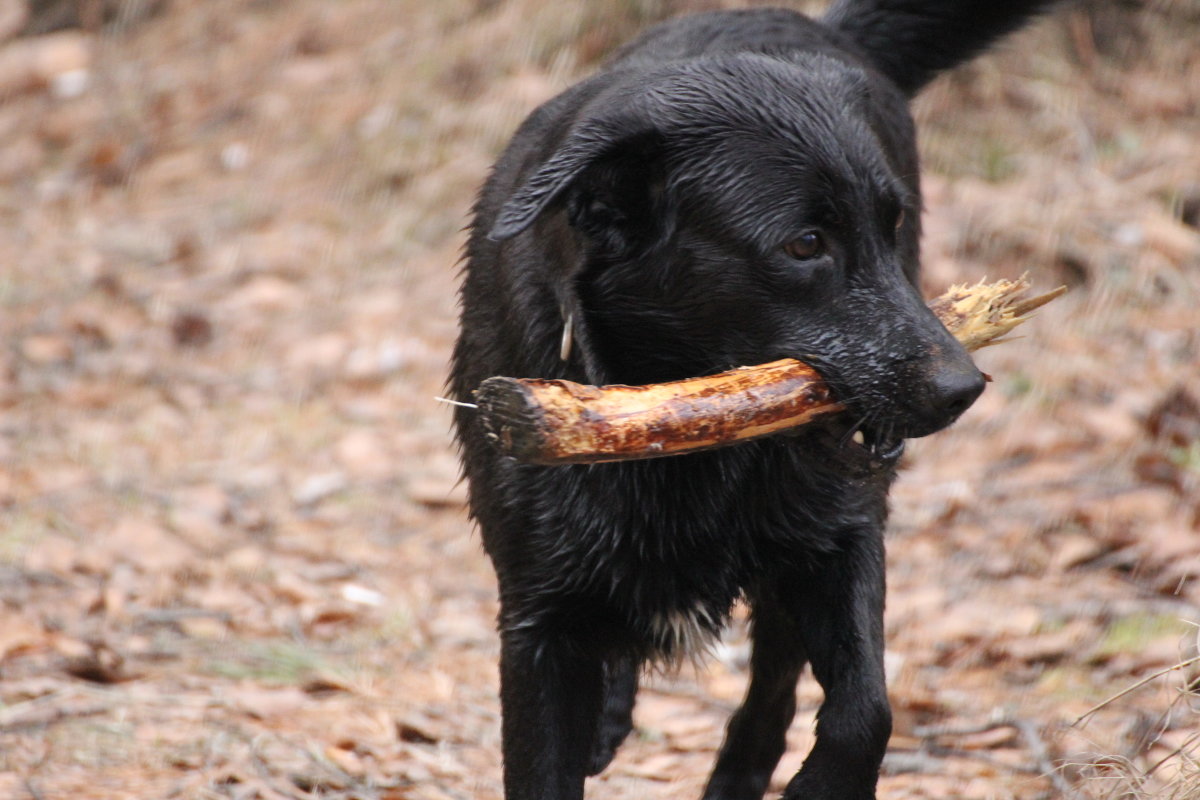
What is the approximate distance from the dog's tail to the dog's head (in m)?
1.38

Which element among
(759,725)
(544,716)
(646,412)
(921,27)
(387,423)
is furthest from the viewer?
(387,423)

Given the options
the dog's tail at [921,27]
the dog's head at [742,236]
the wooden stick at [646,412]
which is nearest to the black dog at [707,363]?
the dog's head at [742,236]

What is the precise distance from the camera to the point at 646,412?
2633 millimetres

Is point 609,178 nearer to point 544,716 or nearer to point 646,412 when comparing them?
point 646,412

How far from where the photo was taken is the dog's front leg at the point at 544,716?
301cm

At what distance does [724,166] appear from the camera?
9.68 feet

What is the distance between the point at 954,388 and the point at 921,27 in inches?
80.7

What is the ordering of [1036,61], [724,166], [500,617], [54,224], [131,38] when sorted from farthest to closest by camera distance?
[131,38], [54,224], [1036,61], [500,617], [724,166]

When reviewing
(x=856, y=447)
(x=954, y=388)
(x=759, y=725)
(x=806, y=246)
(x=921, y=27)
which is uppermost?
(x=921, y=27)

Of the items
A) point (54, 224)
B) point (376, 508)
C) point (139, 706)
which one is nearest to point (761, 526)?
point (139, 706)

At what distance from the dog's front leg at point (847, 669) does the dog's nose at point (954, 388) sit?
480 millimetres

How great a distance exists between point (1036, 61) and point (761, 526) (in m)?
4.86

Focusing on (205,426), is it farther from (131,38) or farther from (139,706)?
(131,38)

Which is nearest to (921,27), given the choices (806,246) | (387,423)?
(806,246)
